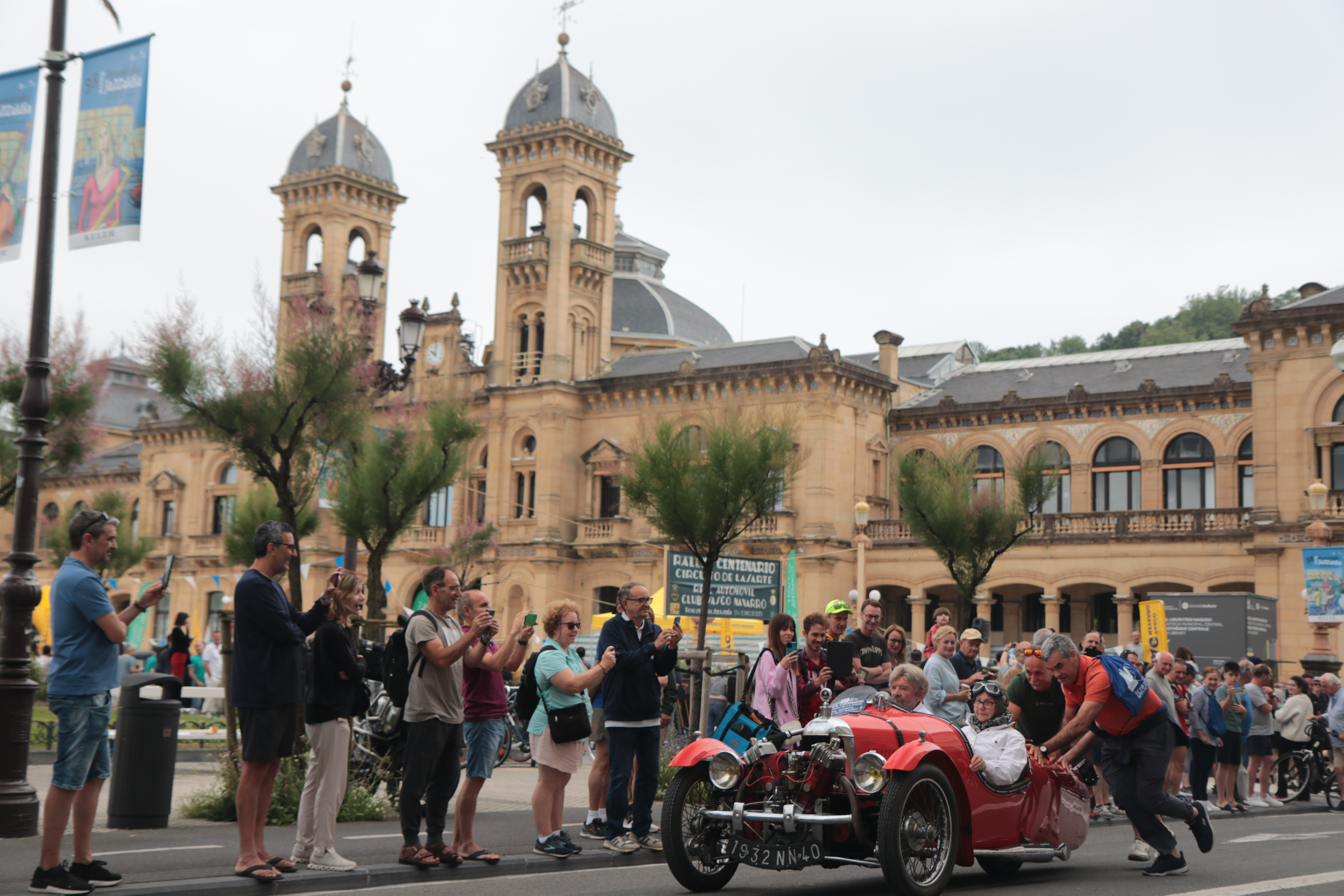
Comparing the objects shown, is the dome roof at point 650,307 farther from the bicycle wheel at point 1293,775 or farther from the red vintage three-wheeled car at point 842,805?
the red vintage three-wheeled car at point 842,805

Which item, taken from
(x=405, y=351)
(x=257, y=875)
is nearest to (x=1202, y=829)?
(x=257, y=875)

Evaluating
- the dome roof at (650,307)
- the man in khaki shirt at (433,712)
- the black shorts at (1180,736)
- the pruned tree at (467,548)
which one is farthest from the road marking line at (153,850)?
the dome roof at (650,307)

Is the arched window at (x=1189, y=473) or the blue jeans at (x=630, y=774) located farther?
the arched window at (x=1189, y=473)

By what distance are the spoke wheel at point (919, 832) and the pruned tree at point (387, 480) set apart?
16.7m

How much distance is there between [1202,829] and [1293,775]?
10239 millimetres

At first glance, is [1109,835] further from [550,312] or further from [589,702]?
[550,312]

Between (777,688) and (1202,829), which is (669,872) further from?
(1202,829)

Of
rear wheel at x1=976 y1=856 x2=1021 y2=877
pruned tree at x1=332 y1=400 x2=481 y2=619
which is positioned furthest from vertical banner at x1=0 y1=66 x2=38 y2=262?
pruned tree at x1=332 y1=400 x2=481 y2=619

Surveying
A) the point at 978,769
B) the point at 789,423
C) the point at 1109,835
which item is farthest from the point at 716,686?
the point at 789,423

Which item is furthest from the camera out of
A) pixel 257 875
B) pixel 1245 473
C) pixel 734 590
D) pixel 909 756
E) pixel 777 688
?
pixel 1245 473

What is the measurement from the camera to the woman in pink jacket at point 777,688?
11.0m

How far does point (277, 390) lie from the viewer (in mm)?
19906

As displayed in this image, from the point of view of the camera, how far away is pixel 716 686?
68.7ft

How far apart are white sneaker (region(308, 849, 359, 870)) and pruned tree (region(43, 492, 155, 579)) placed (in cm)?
3904
